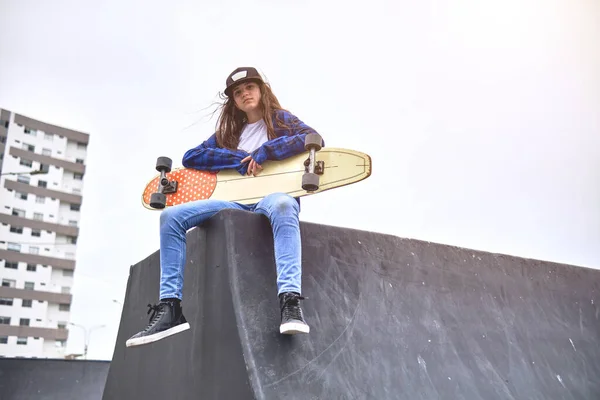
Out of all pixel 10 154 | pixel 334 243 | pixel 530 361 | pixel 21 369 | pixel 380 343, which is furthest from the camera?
pixel 10 154

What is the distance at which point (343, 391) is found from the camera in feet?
6.51

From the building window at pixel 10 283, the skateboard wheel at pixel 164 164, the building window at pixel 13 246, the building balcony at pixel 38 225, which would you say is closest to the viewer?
the skateboard wheel at pixel 164 164

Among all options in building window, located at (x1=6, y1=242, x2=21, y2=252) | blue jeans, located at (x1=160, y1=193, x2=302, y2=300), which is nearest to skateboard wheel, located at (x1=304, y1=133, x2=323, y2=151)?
blue jeans, located at (x1=160, y1=193, x2=302, y2=300)

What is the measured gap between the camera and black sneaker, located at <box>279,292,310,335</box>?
1.86 m

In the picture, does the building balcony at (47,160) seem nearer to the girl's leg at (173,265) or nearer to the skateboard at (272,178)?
the skateboard at (272,178)

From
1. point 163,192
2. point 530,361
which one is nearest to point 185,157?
point 163,192

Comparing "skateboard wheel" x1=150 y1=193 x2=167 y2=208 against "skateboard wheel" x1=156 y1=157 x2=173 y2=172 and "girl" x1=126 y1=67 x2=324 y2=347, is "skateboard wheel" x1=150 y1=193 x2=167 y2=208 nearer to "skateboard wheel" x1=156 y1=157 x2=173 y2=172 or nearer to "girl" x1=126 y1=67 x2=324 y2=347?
"skateboard wheel" x1=156 y1=157 x2=173 y2=172

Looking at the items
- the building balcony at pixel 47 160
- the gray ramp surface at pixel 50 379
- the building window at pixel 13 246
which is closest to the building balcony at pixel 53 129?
the building balcony at pixel 47 160

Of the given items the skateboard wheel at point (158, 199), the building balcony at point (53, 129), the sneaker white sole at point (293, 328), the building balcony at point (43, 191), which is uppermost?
the building balcony at point (53, 129)

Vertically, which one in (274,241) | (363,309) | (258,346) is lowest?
(258,346)

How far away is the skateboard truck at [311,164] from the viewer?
2.41 m

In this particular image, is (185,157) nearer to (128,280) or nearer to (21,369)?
(128,280)

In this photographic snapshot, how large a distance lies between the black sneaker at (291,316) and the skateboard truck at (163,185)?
1.02 metres

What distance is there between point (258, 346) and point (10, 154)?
2285 inches
